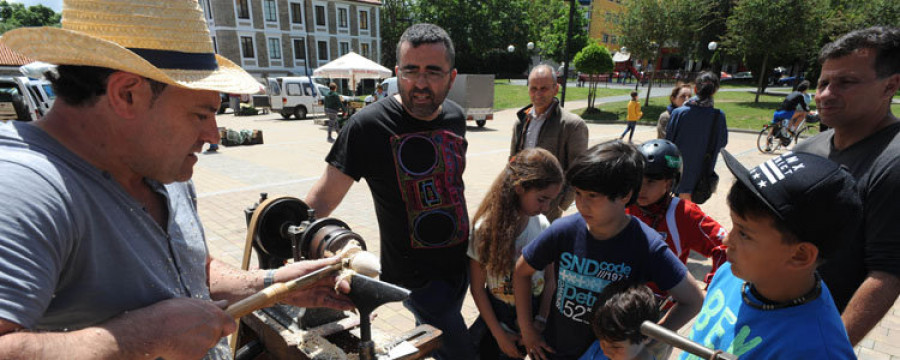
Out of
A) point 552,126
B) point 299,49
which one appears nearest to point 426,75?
point 552,126


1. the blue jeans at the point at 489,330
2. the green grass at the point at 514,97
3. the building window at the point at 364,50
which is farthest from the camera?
the building window at the point at 364,50

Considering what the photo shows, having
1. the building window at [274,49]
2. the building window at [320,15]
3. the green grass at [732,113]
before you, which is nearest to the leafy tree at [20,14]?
the building window at [274,49]

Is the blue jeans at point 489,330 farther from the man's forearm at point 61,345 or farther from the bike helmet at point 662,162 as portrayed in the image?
the man's forearm at point 61,345

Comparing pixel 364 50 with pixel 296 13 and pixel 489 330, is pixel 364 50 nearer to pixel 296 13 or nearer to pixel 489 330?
pixel 296 13

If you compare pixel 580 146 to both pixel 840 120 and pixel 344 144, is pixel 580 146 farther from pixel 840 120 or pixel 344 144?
pixel 344 144

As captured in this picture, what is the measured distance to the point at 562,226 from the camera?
2.04 metres

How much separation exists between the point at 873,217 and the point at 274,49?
45317 mm

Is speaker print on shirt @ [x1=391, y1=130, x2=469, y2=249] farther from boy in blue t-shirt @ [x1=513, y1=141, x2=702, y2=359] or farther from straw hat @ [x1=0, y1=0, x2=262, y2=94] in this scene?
straw hat @ [x1=0, y1=0, x2=262, y2=94]

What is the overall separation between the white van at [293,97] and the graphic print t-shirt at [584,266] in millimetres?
20405

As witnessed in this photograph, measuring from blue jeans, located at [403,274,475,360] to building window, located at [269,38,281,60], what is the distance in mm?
43677

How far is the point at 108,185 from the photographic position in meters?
1.08

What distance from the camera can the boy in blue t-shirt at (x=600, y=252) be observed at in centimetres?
183

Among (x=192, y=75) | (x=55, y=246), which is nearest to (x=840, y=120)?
(x=192, y=75)

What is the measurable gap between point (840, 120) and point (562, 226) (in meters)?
1.39
